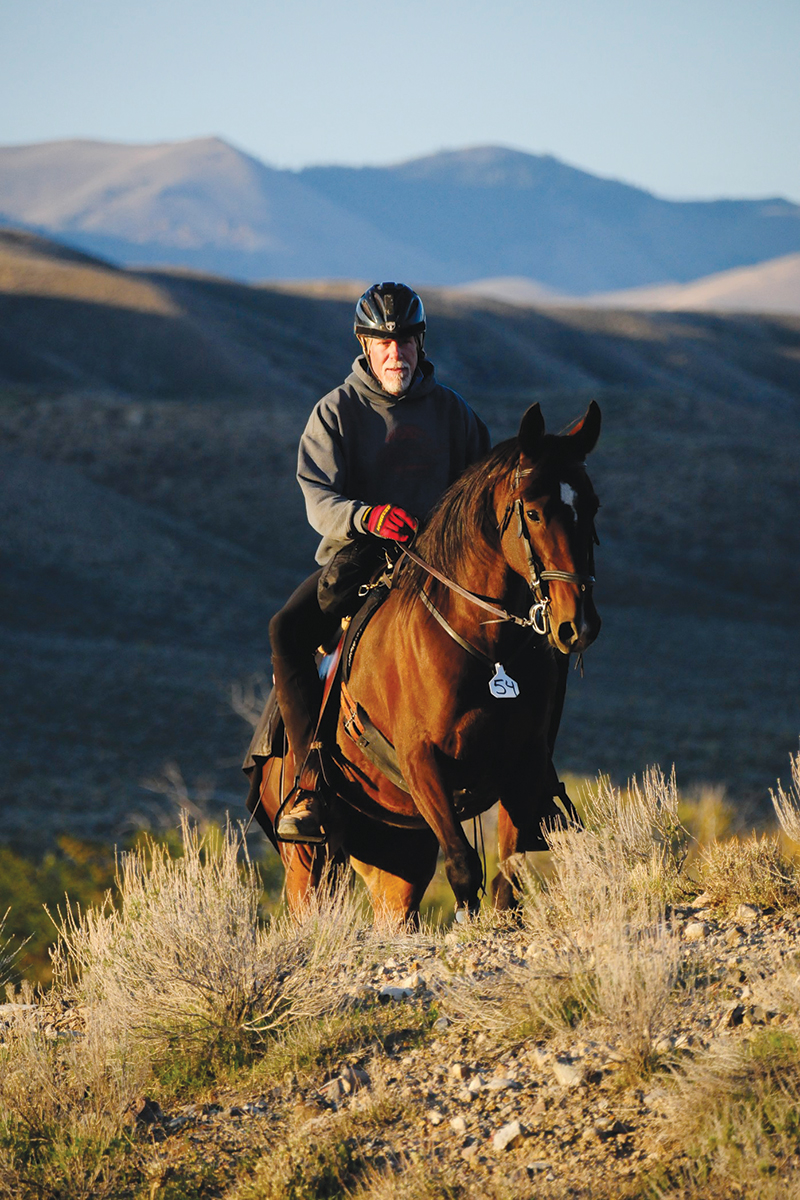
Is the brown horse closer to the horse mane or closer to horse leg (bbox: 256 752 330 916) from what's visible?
the horse mane

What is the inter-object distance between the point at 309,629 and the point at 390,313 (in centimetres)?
168

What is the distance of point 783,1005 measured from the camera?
4.09 meters

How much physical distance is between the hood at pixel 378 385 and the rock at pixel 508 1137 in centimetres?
332

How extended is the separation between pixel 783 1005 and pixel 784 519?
54178mm

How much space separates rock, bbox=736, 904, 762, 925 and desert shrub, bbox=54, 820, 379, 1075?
5.34 feet

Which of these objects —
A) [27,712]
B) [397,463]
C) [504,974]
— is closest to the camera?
[504,974]

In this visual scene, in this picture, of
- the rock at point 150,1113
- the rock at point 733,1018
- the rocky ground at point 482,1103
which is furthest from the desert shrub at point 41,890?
the rock at point 733,1018

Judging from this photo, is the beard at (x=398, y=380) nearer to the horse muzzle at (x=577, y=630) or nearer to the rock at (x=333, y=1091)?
the horse muzzle at (x=577, y=630)

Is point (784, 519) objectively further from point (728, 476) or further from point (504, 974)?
point (504, 974)

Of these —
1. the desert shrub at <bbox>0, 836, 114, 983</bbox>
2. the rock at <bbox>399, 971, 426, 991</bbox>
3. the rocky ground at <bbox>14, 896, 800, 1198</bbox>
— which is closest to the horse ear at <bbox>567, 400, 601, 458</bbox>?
the rocky ground at <bbox>14, 896, 800, 1198</bbox>

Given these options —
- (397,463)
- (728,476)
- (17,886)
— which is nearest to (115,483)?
(728,476)

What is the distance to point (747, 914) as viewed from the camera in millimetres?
5285

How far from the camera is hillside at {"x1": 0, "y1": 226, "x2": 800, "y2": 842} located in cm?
3052

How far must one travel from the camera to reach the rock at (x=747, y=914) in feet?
17.2
